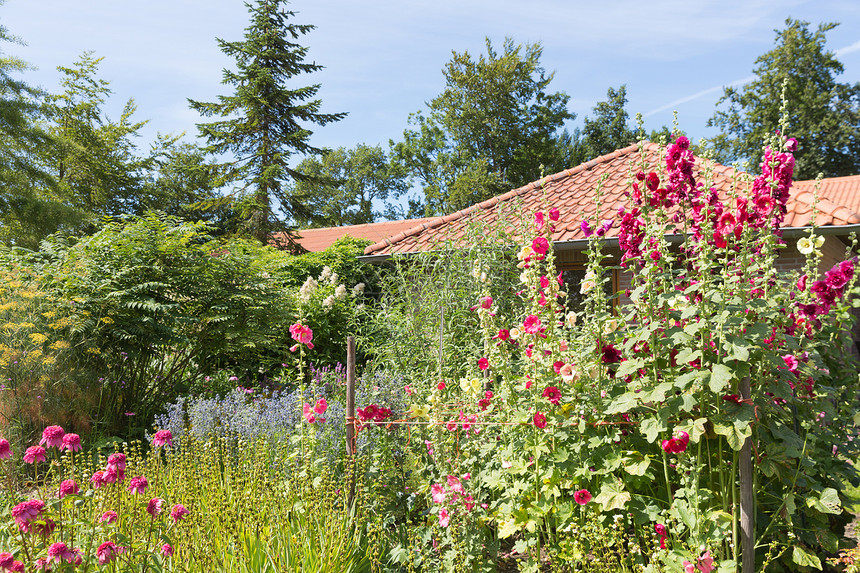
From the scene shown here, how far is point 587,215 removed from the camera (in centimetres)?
586

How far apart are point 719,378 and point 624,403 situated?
431 mm

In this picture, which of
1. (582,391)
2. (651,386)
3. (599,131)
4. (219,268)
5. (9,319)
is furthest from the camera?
(599,131)

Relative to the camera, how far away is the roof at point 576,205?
7.12 metres

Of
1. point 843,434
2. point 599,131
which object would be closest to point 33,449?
point 843,434

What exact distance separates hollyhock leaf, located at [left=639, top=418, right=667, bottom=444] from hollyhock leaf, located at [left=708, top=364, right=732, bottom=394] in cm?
28

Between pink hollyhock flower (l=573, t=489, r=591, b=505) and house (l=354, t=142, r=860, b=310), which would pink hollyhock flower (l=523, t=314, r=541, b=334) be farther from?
house (l=354, t=142, r=860, b=310)

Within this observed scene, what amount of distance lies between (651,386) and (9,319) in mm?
6202

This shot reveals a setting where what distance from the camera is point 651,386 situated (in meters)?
2.61

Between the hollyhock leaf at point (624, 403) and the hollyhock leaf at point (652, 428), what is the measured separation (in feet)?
0.32

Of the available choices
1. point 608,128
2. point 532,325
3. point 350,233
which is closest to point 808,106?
point 608,128

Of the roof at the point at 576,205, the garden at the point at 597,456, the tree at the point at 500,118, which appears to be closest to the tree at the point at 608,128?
the tree at the point at 500,118

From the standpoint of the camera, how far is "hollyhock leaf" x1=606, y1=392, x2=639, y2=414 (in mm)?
2568

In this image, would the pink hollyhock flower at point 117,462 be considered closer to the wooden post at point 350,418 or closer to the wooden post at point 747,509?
the wooden post at point 350,418

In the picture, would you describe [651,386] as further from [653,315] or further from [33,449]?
[33,449]
